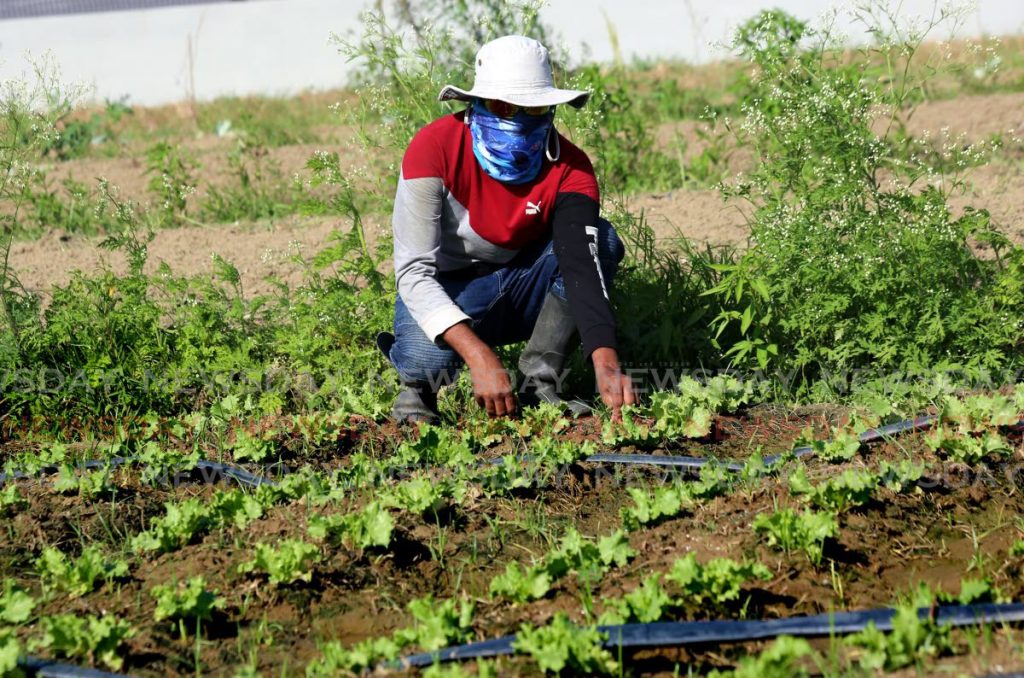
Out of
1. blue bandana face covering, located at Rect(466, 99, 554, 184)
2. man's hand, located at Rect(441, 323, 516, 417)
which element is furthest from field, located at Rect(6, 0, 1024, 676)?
blue bandana face covering, located at Rect(466, 99, 554, 184)

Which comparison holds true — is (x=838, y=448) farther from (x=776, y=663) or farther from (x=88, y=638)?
(x=88, y=638)

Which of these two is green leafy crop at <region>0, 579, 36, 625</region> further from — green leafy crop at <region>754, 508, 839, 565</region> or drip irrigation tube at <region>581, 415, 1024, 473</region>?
green leafy crop at <region>754, 508, 839, 565</region>

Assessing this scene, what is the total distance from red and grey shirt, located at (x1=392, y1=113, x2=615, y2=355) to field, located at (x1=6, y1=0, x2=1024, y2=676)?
17.7 inches

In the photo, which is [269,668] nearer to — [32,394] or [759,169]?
[32,394]

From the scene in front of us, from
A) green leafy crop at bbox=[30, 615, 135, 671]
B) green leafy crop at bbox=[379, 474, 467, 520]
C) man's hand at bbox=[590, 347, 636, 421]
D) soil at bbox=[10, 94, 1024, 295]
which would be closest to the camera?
green leafy crop at bbox=[30, 615, 135, 671]

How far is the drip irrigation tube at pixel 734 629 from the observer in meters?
2.72

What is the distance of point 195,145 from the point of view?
34.5 ft

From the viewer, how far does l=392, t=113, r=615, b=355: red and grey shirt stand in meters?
3.95

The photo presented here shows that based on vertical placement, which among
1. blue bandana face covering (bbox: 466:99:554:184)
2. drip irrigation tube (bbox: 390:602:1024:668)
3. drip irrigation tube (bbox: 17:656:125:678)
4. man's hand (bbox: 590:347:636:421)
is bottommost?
drip irrigation tube (bbox: 390:602:1024:668)

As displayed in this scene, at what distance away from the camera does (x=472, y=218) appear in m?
4.18

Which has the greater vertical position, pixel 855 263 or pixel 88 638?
pixel 855 263

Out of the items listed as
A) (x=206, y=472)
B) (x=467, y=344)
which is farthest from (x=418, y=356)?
(x=206, y=472)

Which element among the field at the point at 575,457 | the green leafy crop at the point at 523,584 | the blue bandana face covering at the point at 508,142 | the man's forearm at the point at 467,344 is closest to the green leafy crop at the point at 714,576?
the field at the point at 575,457

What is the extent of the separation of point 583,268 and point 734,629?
1.57 meters
